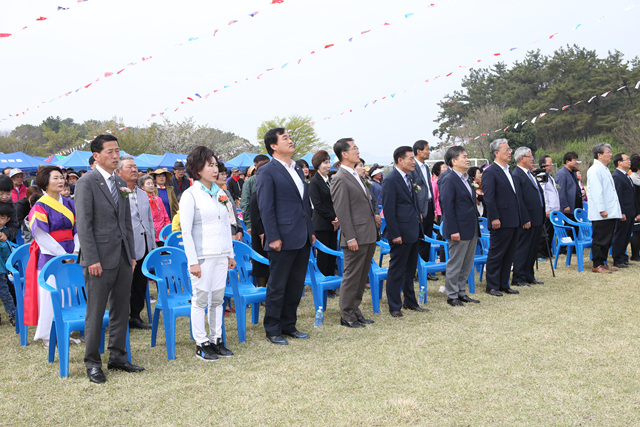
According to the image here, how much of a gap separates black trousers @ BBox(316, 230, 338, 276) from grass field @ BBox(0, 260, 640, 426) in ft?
4.41

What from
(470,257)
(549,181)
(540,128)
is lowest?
(470,257)

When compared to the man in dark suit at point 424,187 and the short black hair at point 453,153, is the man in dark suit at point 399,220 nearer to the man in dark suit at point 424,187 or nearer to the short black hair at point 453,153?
the short black hair at point 453,153

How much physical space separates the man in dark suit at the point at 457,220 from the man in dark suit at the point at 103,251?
11.7ft

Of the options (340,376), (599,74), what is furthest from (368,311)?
(599,74)

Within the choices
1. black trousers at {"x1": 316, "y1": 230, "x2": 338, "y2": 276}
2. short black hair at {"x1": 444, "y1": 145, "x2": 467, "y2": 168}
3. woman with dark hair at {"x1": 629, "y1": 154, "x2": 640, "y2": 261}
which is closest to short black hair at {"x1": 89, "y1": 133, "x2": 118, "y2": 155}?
black trousers at {"x1": 316, "y1": 230, "x2": 338, "y2": 276}

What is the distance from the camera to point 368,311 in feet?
20.1

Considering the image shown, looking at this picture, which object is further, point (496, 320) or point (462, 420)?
point (496, 320)

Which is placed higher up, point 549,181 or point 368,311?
point 549,181

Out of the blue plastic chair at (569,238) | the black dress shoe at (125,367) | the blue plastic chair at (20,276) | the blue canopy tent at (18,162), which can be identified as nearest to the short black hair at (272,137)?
the black dress shoe at (125,367)

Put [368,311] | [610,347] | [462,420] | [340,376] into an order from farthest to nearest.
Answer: [368,311]
[610,347]
[340,376]
[462,420]

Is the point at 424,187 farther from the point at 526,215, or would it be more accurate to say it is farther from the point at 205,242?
the point at 205,242

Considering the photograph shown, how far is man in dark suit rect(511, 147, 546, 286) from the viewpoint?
7.16 meters

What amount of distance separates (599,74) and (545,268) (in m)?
31.9

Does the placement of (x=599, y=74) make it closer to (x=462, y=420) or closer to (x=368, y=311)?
(x=368, y=311)
